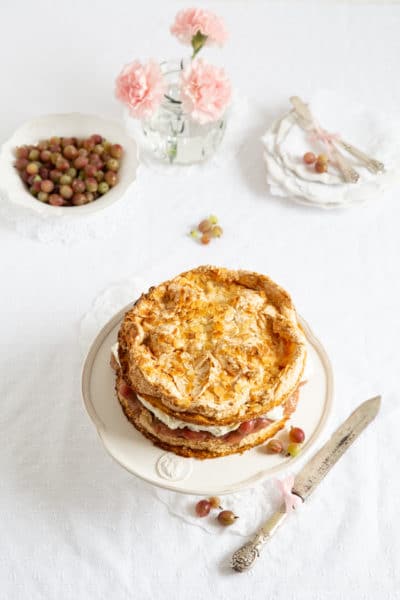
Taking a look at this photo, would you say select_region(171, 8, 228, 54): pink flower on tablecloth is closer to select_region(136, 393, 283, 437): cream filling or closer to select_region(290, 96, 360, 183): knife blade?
select_region(290, 96, 360, 183): knife blade

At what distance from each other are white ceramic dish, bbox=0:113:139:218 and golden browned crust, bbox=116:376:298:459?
71cm

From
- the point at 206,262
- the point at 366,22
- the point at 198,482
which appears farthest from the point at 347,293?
the point at 366,22

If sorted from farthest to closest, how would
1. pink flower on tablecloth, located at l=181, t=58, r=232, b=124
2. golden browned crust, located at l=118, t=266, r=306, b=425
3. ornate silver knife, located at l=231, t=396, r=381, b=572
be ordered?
pink flower on tablecloth, located at l=181, t=58, r=232, b=124 < ornate silver knife, located at l=231, t=396, r=381, b=572 < golden browned crust, located at l=118, t=266, r=306, b=425

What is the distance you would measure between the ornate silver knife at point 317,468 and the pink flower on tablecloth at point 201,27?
118 cm

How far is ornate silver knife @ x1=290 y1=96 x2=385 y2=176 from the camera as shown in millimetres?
2457

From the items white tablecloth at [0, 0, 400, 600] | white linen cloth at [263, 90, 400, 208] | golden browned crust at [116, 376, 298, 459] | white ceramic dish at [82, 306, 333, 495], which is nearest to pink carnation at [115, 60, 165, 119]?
white tablecloth at [0, 0, 400, 600]

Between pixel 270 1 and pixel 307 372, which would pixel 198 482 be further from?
pixel 270 1

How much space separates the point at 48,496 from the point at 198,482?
40 cm

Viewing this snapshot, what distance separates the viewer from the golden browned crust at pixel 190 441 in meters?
1.81

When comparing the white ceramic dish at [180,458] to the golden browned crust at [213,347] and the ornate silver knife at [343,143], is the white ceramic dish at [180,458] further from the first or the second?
the ornate silver knife at [343,143]

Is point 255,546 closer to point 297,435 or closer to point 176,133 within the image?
point 297,435

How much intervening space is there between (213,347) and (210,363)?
5 cm

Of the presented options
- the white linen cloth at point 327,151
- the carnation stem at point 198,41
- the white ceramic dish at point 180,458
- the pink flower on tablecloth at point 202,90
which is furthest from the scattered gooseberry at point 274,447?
the carnation stem at point 198,41

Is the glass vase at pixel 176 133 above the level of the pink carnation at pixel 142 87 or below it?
below
